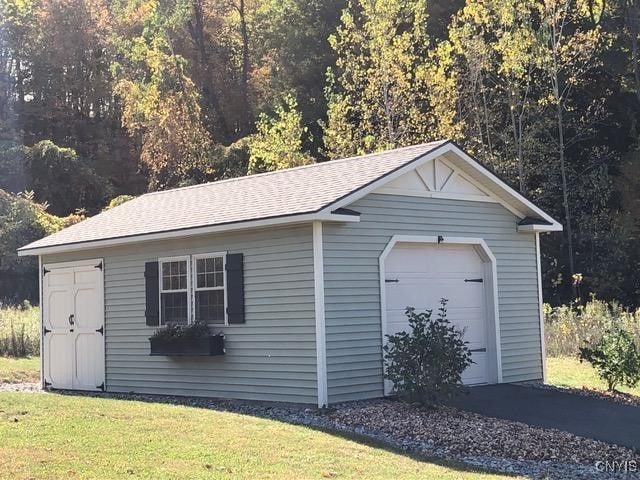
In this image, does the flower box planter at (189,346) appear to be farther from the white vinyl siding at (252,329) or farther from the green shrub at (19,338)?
the green shrub at (19,338)

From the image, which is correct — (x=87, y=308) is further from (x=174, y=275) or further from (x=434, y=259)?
(x=434, y=259)

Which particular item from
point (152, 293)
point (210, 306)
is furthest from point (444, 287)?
point (152, 293)

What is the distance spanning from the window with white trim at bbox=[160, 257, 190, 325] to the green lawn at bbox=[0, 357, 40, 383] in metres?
4.64

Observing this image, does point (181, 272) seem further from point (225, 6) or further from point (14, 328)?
point (225, 6)

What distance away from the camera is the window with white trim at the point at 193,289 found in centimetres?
1219

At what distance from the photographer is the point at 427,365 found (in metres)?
10.3

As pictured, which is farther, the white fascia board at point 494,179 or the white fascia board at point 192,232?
the white fascia board at point 494,179

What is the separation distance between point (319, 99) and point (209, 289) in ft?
63.2

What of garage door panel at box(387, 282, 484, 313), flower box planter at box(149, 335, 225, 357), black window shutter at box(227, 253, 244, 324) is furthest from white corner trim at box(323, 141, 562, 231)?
flower box planter at box(149, 335, 225, 357)

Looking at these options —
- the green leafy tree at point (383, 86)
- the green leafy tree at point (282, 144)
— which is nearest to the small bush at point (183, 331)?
the green leafy tree at point (383, 86)

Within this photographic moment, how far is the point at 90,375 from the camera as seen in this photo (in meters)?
14.2

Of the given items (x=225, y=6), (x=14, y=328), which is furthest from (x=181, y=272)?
(x=225, y=6)

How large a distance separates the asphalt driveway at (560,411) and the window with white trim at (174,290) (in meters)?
4.26

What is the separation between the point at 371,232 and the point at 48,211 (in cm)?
2608
